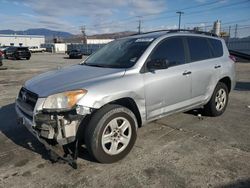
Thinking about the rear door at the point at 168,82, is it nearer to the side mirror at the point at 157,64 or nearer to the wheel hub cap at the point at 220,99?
the side mirror at the point at 157,64

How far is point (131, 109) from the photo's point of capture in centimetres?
386

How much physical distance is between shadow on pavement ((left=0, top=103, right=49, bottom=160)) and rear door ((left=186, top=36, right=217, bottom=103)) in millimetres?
2841

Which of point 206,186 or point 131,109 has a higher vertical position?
point 131,109

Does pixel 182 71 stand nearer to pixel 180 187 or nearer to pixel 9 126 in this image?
pixel 180 187

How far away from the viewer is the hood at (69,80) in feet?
11.1

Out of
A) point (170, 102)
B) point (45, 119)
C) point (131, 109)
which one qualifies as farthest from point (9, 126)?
point (170, 102)

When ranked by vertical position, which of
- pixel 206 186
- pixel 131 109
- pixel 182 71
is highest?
pixel 182 71

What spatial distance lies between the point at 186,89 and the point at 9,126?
140 inches

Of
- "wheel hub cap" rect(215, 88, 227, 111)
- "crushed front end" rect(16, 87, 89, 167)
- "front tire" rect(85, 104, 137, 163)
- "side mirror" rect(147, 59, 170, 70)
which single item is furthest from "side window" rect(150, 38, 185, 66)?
"crushed front end" rect(16, 87, 89, 167)

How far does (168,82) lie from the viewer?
164 inches

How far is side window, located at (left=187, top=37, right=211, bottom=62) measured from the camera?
4770 millimetres

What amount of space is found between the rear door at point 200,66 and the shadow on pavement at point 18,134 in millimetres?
2841

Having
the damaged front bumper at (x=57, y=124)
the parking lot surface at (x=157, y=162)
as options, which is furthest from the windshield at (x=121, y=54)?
the parking lot surface at (x=157, y=162)

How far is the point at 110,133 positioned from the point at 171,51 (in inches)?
72.2
